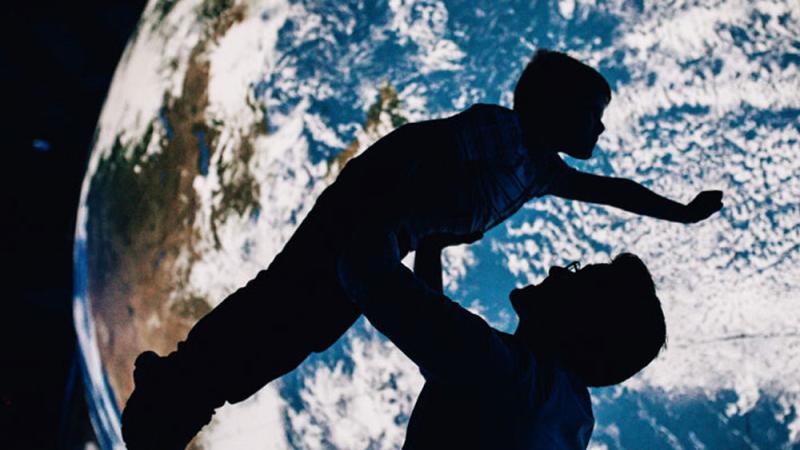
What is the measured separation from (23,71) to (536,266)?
10267mm

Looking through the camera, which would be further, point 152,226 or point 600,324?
point 152,226

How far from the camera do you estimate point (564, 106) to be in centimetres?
120

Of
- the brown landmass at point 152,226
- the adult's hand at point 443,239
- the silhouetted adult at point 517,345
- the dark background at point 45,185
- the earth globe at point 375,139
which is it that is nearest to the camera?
the silhouetted adult at point 517,345

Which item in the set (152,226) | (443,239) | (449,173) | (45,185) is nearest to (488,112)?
(449,173)

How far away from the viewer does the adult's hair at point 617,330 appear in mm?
746

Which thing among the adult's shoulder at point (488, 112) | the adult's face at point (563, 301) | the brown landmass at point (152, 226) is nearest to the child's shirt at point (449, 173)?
the adult's shoulder at point (488, 112)

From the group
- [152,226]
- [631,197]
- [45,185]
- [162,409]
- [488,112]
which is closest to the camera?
[162,409]

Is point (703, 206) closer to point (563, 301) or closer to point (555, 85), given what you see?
point (555, 85)

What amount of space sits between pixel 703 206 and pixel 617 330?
0.83 meters

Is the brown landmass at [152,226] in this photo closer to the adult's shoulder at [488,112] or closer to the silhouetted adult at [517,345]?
the adult's shoulder at [488,112]

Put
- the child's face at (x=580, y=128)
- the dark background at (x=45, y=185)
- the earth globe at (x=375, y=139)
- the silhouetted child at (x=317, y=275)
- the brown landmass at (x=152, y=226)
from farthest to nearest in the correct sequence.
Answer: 1. the dark background at (x=45, y=185)
2. the earth globe at (x=375, y=139)
3. the brown landmass at (x=152, y=226)
4. the child's face at (x=580, y=128)
5. the silhouetted child at (x=317, y=275)

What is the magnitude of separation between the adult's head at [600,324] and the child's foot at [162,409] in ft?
2.29

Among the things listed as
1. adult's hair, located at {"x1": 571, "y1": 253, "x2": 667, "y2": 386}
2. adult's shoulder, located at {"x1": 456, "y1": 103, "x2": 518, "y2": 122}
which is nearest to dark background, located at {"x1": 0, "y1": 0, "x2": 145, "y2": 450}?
adult's shoulder, located at {"x1": 456, "y1": 103, "x2": 518, "y2": 122}

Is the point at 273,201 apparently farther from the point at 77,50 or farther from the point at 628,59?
the point at 628,59
